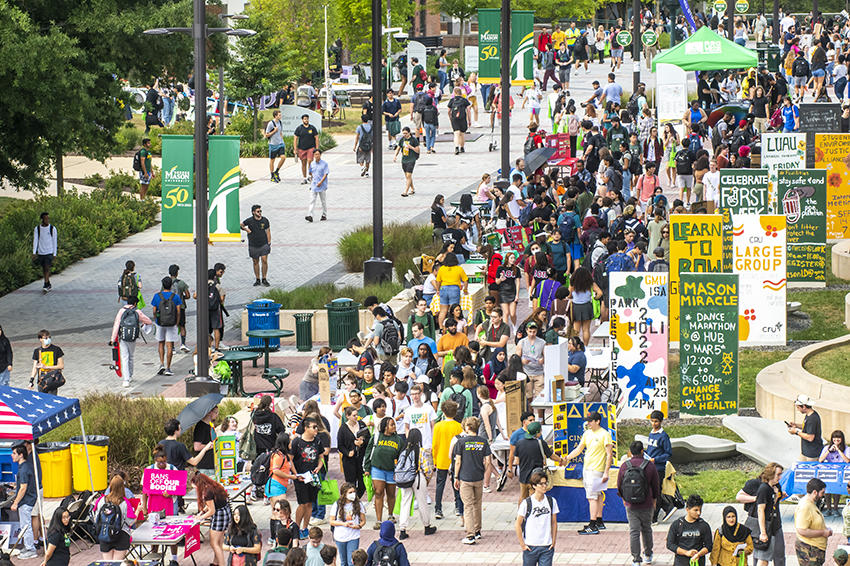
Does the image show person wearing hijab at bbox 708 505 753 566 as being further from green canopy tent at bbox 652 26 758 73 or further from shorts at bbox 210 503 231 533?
green canopy tent at bbox 652 26 758 73

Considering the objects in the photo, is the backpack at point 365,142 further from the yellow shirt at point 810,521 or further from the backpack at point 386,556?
the backpack at point 386,556

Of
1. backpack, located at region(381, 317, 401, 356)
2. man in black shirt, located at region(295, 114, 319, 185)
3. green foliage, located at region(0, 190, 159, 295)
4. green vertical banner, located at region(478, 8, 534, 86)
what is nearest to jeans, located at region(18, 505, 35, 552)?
backpack, located at region(381, 317, 401, 356)

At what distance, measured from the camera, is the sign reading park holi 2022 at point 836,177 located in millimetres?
29875

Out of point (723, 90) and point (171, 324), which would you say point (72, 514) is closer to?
point (171, 324)

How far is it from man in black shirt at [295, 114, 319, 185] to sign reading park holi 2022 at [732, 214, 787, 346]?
55.2ft

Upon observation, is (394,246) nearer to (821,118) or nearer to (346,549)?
(821,118)

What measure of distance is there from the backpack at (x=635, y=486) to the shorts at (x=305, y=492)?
3352 mm

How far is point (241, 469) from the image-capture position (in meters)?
18.0

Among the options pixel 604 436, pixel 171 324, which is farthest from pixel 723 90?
pixel 604 436

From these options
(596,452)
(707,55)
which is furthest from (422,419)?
(707,55)

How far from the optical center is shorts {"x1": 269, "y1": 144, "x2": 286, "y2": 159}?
42125 mm

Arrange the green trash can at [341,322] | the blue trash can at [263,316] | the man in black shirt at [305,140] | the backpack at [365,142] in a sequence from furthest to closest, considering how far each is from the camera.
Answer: the backpack at [365,142] → the man in black shirt at [305,140] → the green trash can at [341,322] → the blue trash can at [263,316]

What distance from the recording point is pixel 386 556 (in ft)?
46.4

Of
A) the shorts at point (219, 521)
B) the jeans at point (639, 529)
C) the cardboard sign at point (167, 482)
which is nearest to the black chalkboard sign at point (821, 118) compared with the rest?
the jeans at point (639, 529)
